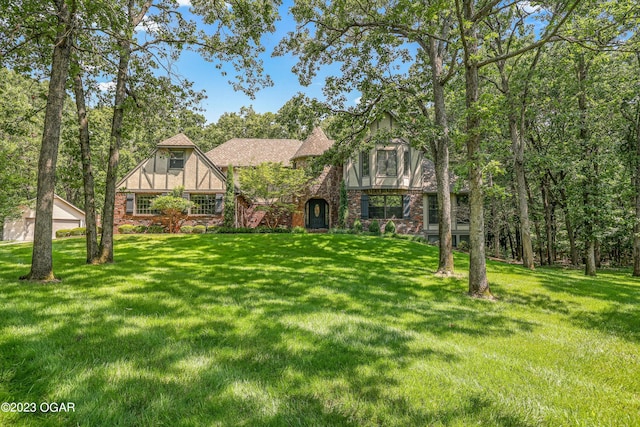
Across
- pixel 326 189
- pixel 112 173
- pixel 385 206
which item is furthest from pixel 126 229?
pixel 385 206

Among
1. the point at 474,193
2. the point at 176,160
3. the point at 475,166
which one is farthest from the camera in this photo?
the point at 176,160

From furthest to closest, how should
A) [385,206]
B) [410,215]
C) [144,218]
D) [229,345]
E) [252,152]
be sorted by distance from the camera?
[252,152] → [385,206] → [410,215] → [144,218] → [229,345]

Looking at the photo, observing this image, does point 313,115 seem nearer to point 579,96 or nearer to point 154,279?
point 154,279

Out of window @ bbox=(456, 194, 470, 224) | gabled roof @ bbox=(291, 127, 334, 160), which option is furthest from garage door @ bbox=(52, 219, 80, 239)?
window @ bbox=(456, 194, 470, 224)

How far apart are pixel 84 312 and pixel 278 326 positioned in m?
2.89

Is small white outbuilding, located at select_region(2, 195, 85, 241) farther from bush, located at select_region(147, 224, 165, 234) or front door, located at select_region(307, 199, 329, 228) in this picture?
front door, located at select_region(307, 199, 329, 228)

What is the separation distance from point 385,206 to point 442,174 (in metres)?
12.3

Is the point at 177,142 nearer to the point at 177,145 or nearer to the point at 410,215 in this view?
the point at 177,145

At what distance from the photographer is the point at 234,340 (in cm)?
378

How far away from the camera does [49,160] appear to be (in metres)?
6.75

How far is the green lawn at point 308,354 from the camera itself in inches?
97.6

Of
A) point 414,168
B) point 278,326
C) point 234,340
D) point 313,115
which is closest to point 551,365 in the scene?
point 278,326

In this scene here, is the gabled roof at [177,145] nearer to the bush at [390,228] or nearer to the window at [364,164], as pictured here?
the window at [364,164]

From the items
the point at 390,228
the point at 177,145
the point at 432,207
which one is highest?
the point at 177,145
